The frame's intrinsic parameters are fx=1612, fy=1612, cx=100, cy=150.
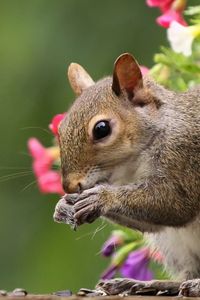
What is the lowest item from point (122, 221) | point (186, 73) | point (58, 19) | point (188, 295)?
point (188, 295)

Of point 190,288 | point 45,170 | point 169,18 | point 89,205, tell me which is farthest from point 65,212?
point 169,18

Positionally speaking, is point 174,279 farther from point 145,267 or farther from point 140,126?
point 140,126

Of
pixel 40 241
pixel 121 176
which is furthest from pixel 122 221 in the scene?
pixel 40 241

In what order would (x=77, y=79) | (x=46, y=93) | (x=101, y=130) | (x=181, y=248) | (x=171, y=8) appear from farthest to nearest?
(x=46, y=93), (x=171, y=8), (x=77, y=79), (x=181, y=248), (x=101, y=130)

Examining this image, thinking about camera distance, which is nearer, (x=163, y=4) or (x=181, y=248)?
(x=181, y=248)

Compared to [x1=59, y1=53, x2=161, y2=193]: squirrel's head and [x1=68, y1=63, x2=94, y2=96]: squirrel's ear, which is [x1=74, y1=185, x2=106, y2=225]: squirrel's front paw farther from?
[x1=68, y1=63, x2=94, y2=96]: squirrel's ear

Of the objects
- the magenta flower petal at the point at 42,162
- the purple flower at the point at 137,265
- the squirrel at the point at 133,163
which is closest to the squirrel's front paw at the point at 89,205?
the squirrel at the point at 133,163

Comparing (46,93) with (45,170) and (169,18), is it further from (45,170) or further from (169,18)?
(169,18)
